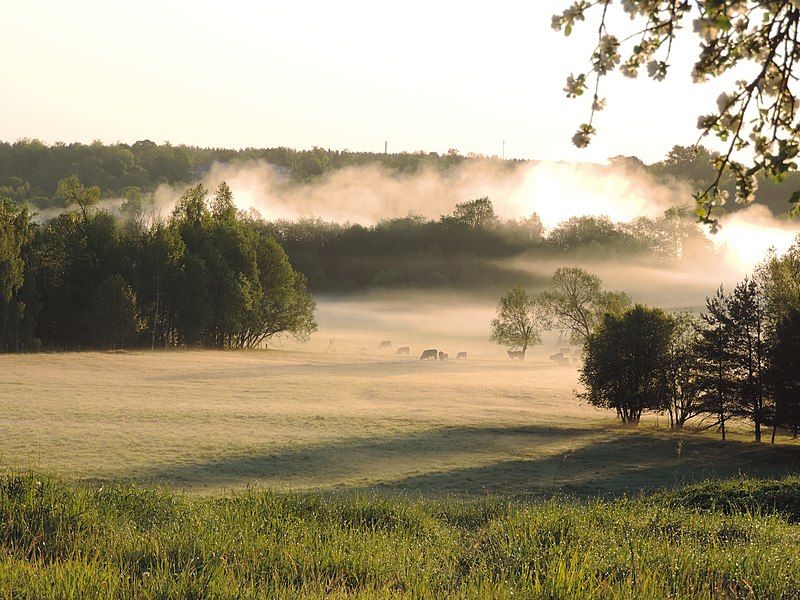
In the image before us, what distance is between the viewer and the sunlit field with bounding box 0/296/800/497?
27.0 m

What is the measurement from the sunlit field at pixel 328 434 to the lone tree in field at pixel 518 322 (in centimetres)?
3265

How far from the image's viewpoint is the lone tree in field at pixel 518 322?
100500 mm

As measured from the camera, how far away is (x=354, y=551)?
10.4 metres

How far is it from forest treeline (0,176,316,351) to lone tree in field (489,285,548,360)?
23866 mm

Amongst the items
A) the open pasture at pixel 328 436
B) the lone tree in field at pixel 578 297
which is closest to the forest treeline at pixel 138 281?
the open pasture at pixel 328 436

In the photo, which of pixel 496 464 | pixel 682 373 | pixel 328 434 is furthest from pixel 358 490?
pixel 682 373

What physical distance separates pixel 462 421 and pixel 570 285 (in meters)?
41.2

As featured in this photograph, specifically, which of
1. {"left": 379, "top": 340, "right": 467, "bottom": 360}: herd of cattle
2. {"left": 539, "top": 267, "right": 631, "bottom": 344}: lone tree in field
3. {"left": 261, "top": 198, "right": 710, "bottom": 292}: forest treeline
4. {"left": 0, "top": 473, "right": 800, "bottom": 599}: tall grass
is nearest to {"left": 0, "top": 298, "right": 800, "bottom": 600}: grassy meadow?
{"left": 0, "top": 473, "right": 800, "bottom": 599}: tall grass

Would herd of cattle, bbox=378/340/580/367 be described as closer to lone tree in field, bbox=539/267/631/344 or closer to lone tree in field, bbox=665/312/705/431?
lone tree in field, bbox=539/267/631/344

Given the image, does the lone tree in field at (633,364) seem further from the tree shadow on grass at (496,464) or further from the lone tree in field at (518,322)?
the lone tree in field at (518,322)

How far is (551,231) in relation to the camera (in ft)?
536

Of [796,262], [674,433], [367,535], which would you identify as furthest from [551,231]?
[367,535]

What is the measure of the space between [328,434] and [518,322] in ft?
221

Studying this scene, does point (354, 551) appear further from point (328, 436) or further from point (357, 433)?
point (357, 433)
